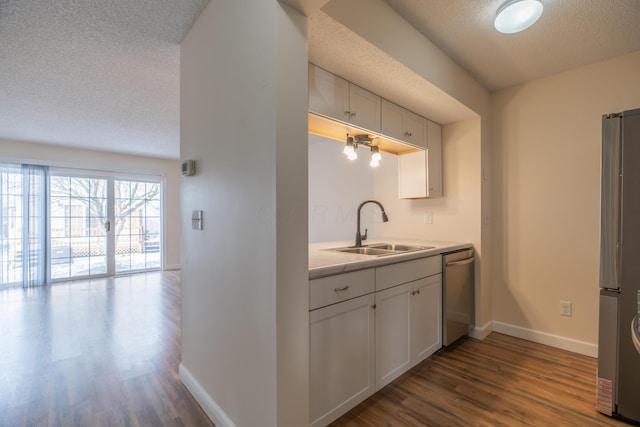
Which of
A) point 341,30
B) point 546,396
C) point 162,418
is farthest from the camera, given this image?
point 546,396

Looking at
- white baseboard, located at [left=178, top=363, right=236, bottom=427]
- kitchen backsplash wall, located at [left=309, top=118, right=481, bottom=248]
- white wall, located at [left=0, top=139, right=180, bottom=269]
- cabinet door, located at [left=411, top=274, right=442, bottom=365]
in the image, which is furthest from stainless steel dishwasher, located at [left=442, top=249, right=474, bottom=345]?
white wall, located at [left=0, top=139, right=180, bottom=269]

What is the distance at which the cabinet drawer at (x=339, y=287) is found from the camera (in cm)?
138

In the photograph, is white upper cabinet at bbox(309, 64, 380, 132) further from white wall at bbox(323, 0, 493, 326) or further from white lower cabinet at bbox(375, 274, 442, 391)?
white lower cabinet at bbox(375, 274, 442, 391)

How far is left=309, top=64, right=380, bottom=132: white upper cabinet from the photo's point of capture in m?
1.78

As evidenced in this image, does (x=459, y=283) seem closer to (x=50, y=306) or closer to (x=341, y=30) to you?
(x=341, y=30)

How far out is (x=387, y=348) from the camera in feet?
5.99

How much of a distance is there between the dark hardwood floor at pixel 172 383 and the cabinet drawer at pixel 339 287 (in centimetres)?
71

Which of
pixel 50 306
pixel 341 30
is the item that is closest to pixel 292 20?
pixel 341 30

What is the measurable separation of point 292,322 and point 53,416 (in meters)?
1.64

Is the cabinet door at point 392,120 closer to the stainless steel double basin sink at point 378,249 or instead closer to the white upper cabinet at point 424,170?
the white upper cabinet at point 424,170

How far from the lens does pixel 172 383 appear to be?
1975mm

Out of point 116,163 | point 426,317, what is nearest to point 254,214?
point 426,317

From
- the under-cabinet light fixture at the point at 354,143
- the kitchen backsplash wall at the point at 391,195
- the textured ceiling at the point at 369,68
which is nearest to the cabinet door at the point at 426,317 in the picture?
the kitchen backsplash wall at the point at 391,195

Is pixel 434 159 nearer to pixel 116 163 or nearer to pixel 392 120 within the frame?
pixel 392 120
